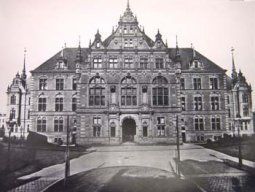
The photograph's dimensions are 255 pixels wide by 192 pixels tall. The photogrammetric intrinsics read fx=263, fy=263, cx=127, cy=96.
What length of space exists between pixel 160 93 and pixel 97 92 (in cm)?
319

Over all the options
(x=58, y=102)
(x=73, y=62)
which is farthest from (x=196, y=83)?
(x=58, y=102)

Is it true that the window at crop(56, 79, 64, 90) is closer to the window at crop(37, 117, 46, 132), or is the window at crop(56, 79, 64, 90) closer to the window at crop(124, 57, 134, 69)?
the window at crop(37, 117, 46, 132)

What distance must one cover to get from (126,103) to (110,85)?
1.20m

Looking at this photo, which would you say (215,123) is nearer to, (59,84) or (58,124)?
(58,124)

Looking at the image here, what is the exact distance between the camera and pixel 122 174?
6.71 meters

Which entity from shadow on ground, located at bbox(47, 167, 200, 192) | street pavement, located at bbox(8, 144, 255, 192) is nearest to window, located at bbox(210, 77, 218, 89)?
street pavement, located at bbox(8, 144, 255, 192)

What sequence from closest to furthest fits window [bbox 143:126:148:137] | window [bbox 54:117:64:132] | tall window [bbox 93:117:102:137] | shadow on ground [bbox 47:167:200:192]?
shadow on ground [bbox 47:167:200:192] → tall window [bbox 93:117:102:137] → window [bbox 143:126:148:137] → window [bbox 54:117:64:132]

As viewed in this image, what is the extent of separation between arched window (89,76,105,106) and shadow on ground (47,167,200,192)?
6.45m

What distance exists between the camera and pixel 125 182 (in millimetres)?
6184

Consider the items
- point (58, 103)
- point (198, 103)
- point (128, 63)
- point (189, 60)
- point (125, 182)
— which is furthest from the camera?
point (189, 60)

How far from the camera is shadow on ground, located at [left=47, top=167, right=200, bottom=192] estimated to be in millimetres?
5957

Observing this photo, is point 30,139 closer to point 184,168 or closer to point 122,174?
point 122,174

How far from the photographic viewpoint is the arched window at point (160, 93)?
524 inches

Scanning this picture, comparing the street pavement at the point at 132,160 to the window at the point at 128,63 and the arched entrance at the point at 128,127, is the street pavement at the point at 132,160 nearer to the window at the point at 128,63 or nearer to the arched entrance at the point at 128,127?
the arched entrance at the point at 128,127
